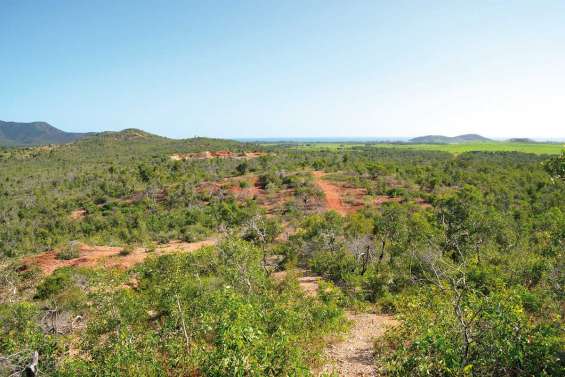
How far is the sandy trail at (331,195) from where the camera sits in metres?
47.4

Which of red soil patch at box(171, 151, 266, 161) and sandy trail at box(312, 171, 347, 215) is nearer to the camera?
sandy trail at box(312, 171, 347, 215)

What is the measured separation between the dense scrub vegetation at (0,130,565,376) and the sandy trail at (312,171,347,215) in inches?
73.0

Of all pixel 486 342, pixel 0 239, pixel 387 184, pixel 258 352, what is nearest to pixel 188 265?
pixel 258 352

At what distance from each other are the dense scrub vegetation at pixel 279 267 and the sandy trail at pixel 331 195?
185cm

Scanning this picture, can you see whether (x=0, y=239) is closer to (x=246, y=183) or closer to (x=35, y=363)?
(x=246, y=183)

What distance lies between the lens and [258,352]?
7.18 metres

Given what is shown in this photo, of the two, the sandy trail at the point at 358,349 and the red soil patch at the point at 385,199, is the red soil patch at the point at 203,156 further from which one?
the sandy trail at the point at 358,349

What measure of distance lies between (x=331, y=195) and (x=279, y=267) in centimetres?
2553

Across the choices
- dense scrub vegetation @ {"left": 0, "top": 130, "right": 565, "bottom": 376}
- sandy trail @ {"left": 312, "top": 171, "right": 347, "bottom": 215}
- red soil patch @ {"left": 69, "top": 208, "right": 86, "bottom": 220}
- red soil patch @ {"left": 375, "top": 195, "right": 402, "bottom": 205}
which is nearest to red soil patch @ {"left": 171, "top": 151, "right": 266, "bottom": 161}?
dense scrub vegetation @ {"left": 0, "top": 130, "right": 565, "bottom": 376}

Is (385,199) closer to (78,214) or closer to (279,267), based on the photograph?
(279,267)

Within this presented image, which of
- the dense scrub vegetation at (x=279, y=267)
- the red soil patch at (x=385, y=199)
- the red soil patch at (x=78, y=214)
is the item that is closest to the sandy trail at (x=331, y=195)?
the dense scrub vegetation at (x=279, y=267)

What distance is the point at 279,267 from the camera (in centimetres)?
2927

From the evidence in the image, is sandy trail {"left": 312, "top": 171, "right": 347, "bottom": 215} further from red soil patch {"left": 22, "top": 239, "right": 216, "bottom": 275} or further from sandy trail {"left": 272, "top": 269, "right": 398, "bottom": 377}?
sandy trail {"left": 272, "top": 269, "right": 398, "bottom": 377}

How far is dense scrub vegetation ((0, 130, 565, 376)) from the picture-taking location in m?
7.78
